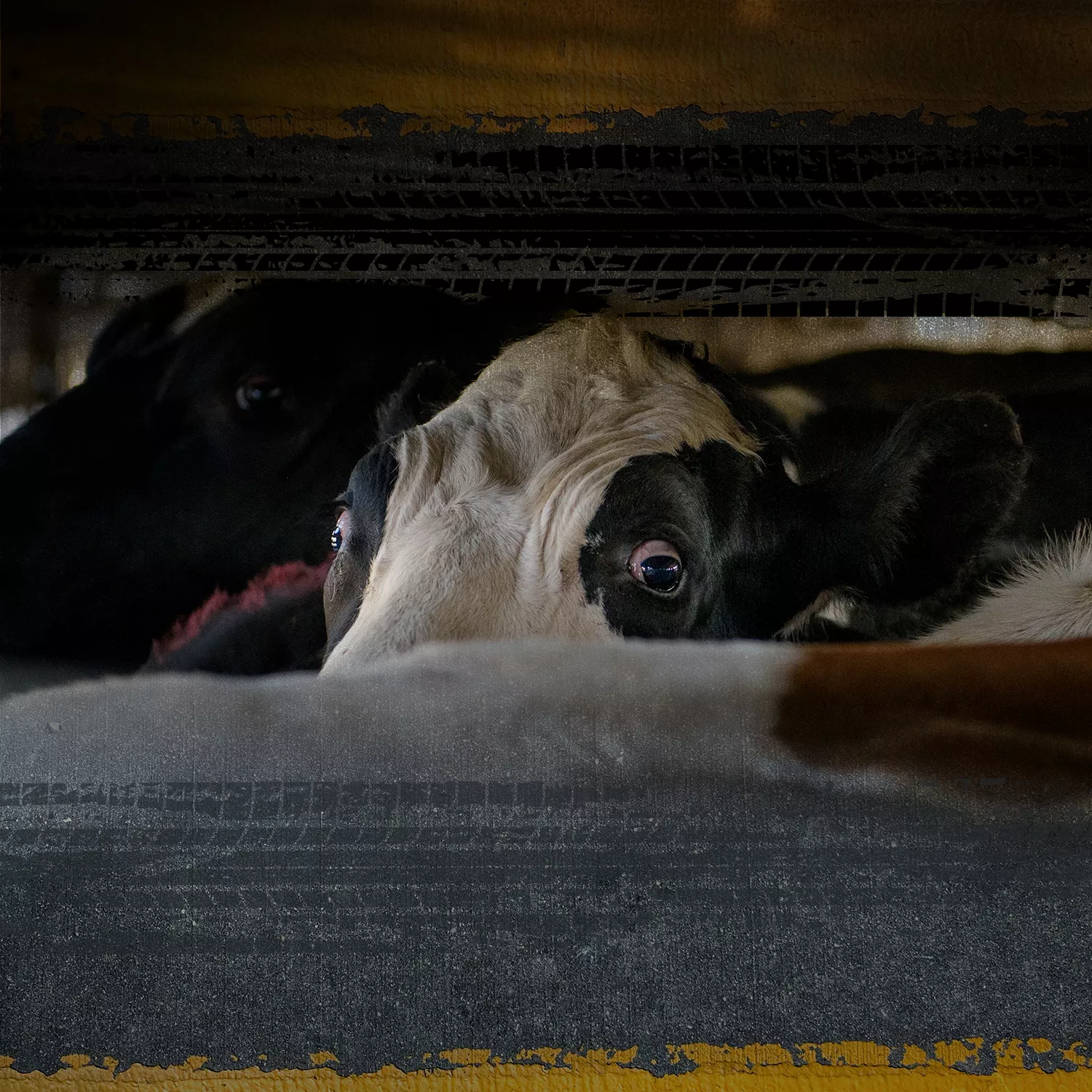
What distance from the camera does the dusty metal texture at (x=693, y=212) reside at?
112 cm

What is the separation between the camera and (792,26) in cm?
112

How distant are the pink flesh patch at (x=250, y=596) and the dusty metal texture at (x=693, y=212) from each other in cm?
38

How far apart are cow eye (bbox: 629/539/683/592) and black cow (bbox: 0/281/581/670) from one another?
32cm

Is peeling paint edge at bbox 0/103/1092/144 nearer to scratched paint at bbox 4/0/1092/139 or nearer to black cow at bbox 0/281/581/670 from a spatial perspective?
scratched paint at bbox 4/0/1092/139

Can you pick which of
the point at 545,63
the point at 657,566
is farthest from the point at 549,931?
the point at 545,63

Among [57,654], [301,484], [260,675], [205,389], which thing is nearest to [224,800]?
[260,675]

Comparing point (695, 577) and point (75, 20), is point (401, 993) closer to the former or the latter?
point (695, 577)

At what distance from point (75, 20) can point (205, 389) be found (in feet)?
1.65

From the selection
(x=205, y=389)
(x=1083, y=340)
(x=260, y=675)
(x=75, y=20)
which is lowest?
(x=260, y=675)

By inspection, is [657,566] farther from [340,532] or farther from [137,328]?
A: [137,328]

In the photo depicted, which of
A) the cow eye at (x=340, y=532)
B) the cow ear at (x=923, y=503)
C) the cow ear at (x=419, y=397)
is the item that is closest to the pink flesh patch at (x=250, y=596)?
the cow eye at (x=340, y=532)

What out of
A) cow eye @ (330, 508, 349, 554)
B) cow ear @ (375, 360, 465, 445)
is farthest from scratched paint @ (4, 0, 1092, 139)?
cow eye @ (330, 508, 349, 554)

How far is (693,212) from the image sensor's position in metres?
1.12

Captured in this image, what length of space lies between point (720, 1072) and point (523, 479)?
2.40 ft
